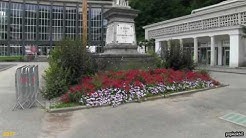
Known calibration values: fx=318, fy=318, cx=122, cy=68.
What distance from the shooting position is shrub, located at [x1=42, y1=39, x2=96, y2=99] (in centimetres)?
1180

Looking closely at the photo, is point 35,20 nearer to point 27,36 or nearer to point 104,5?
point 27,36

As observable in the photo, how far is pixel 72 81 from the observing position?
486 inches

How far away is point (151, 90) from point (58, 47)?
4.56 metres

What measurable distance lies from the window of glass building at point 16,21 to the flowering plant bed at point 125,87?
2737 inches

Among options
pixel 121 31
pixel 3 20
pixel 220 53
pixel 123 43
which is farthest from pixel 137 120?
pixel 3 20

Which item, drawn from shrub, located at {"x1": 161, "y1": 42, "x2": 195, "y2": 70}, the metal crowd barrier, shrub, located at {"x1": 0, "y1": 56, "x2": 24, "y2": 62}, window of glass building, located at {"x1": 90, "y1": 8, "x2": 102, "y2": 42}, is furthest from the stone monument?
window of glass building, located at {"x1": 90, "y1": 8, "x2": 102, "y2": 42}

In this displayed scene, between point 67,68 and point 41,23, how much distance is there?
7224 cm

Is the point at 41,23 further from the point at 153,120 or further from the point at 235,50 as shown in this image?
the point at 153,120

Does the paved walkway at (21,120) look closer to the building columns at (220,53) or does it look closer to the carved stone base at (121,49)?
the carved stone base at (121,49)

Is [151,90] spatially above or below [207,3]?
below

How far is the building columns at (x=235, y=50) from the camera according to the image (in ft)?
111

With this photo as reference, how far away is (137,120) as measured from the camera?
827 centimetres

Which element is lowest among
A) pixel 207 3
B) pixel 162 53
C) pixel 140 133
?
pixel 140 133

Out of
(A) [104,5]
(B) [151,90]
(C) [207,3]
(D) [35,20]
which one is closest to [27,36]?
(D) [35,20]
